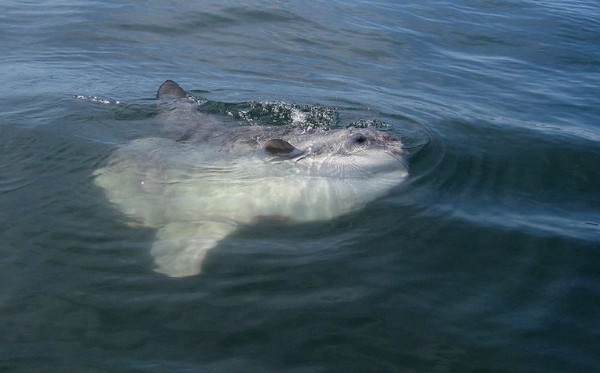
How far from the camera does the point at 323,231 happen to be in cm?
746

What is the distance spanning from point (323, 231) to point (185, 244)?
1.43 meters

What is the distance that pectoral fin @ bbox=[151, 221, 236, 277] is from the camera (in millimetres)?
Result: 6629

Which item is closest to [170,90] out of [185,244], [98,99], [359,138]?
[98,99]

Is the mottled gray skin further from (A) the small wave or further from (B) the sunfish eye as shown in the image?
(A) the small wave

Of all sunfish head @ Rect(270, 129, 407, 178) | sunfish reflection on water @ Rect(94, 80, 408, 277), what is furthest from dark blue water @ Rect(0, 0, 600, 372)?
sunfish head @ Rect(270, 129, 407, 178)

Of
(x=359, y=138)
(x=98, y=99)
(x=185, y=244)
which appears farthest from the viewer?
(x=98, y=99)

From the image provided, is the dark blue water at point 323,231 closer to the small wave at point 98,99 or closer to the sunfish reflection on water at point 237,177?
the small wave at point 98,99

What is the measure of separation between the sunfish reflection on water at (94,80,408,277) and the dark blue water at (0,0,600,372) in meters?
0.26

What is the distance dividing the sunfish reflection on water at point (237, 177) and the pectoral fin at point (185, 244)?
1 centimetres

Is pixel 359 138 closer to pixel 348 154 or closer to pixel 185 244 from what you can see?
pixel 348 154

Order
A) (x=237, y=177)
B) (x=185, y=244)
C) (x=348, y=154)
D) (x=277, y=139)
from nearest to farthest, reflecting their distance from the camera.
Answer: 1. (x=185, y=244)
2. (x=237, y=177)
3. (x=277, y=139)
4. (x=348, y=154)

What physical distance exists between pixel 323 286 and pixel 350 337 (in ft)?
2.62

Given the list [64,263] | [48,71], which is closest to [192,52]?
[48,71]

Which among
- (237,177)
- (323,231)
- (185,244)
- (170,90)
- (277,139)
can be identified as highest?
(170,90)
